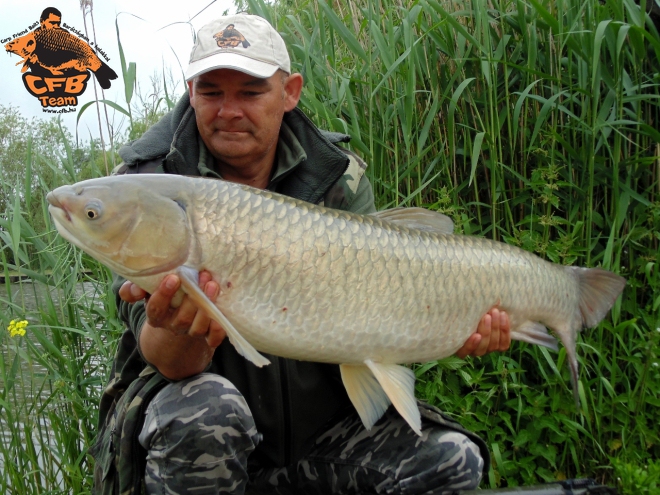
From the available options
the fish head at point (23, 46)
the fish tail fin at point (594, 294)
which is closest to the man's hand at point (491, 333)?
the fish tail fin at point (594, 294)

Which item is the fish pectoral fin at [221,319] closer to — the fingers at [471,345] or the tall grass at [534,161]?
the fingers at [471,345]

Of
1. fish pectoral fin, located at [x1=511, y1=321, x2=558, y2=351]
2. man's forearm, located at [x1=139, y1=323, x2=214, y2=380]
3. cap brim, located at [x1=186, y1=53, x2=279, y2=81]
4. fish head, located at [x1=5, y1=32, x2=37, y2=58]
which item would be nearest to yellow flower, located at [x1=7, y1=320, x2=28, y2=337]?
man's forearm, located at [x1=139, y1=323, x2=214, y2=380]

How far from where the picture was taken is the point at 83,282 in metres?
2.44

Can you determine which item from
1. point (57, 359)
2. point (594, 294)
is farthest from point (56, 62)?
point (594, 294)

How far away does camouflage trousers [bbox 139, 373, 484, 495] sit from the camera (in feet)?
5.03

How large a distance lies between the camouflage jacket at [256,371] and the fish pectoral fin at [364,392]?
0.84 feet

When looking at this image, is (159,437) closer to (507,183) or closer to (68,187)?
(68,187)

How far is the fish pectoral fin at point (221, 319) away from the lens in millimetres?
1280

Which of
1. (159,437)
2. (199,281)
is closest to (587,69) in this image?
(199,281)

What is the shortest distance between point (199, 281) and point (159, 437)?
44 centimetres

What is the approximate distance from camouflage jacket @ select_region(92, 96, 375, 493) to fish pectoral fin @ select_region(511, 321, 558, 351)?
516 millimetres

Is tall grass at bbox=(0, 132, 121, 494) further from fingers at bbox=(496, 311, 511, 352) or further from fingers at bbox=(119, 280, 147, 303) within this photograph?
fingers at bbox=(496, 311, 511, 352)

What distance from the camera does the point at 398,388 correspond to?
1571mm

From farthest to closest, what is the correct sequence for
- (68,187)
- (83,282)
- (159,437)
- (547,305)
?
(83,282) < (547,305) < (159,437) < (68,187)
